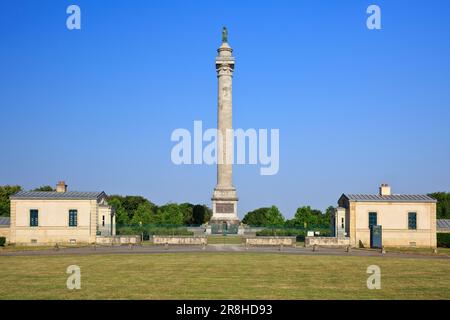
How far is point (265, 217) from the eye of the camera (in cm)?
12412

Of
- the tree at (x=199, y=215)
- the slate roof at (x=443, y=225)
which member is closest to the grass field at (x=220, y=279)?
the slate roof at (x=443, y=225)

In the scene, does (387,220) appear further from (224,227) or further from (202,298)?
(202,298)

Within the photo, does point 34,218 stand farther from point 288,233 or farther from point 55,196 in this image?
point 288,233

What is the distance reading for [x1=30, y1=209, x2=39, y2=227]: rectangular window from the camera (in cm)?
5431

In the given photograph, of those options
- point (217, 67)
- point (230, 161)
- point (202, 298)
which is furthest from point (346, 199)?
point (202, 298)

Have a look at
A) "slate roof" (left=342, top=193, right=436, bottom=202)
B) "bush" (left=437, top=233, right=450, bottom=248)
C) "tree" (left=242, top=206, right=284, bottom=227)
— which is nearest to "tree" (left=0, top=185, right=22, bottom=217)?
"tree" (left=242, top=206, right=284, bottom=227)

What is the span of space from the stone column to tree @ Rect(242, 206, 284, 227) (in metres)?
Result: 24.3

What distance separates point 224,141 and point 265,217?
48.5m

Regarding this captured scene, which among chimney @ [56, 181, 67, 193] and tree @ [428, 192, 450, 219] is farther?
tree @ [428, 192, 450, 219]

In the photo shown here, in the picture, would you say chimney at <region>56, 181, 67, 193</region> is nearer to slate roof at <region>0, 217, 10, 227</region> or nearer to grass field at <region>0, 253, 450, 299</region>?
slate roof at <region>0, 217, 10, 227</region>

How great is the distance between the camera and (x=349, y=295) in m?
19.7

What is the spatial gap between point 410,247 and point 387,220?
9.47ft

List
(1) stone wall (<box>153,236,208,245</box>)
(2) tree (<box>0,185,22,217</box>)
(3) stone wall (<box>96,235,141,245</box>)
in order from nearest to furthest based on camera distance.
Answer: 1. (1) stone wall (<box>153,236,208,245</box>)
2. (3) stone wall (<box>96,235,141,245</box>)
3. (2) tree (<box>0,185,22,217</box>)

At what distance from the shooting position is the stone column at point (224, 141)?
76.4 metres
